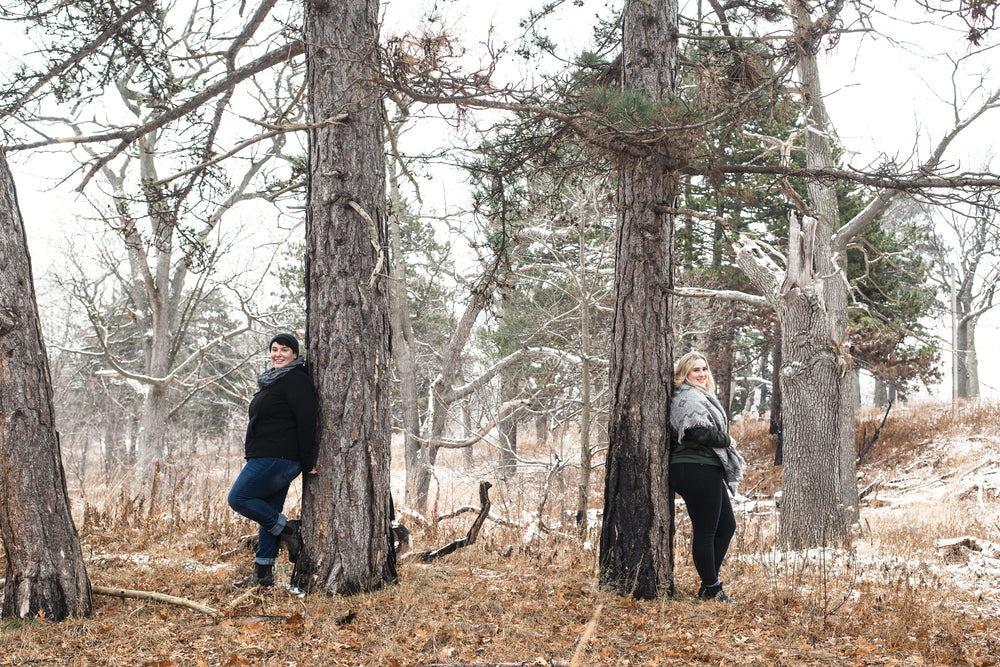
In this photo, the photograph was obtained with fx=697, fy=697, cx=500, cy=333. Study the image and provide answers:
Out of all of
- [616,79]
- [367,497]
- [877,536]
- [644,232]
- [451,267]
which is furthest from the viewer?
[451,267]

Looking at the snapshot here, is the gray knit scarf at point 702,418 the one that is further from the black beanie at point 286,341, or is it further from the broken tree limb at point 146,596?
the broken tree limb at point 146,596

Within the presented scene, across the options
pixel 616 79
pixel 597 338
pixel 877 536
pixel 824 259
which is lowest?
pixel 877 536

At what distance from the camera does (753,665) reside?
3596 millimetres

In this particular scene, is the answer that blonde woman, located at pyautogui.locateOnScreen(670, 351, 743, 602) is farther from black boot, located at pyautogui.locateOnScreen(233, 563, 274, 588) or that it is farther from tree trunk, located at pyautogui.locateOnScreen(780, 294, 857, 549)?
tree trunk, located at pyautogui.locateOnScreen(780, 294, 857, 549)

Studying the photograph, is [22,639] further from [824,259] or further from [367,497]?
[824,259]

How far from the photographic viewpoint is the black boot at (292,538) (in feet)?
15.6

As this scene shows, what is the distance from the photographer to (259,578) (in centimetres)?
473

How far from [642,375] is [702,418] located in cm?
50

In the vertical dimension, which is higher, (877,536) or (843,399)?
(843,399)

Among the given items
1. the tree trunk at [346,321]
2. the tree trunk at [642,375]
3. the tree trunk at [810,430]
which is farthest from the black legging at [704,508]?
the tree trunk at [810,430]

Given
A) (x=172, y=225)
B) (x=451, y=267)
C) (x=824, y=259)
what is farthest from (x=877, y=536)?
(x=451, y=267)

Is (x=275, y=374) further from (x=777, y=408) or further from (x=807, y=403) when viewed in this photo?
(x=777, y=408)

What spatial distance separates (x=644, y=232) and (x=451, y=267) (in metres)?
12.0

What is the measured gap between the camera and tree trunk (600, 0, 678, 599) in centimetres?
480
